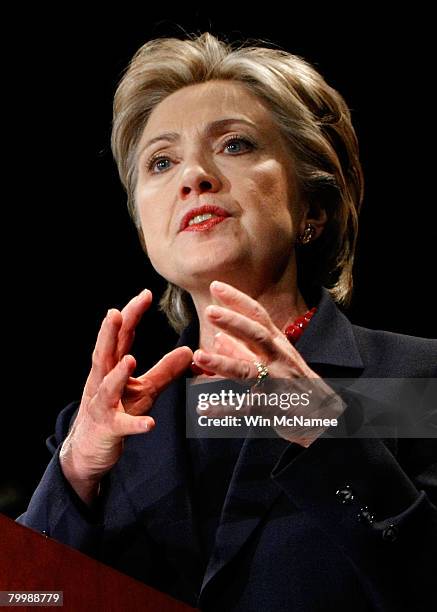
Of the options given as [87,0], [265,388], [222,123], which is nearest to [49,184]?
[87,0]

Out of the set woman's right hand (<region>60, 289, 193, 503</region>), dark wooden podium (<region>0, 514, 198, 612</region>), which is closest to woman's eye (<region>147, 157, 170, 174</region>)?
woman's right hand (<region>60, 289, 193, 503</region>)

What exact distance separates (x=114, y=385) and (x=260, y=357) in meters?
0.25

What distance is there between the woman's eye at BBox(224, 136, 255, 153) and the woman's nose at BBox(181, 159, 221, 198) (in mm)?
91

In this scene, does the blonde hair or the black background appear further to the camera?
the black background

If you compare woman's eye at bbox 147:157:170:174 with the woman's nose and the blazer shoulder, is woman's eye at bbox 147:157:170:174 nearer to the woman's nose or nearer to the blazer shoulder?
the woman's nose

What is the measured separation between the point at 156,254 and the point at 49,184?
0.56 m

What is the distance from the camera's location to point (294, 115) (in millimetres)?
1834

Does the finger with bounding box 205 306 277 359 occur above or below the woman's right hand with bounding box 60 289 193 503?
above

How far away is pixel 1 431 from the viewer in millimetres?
2051

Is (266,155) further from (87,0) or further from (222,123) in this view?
(87,0)

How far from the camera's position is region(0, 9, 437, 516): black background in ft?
6.54

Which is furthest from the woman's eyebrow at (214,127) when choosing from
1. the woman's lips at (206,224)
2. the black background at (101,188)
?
the black background at (101,188)

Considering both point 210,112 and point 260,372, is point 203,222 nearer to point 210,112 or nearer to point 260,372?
point 210,112

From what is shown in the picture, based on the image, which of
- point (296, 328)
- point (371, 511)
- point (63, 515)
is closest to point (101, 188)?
point (296, 328)
